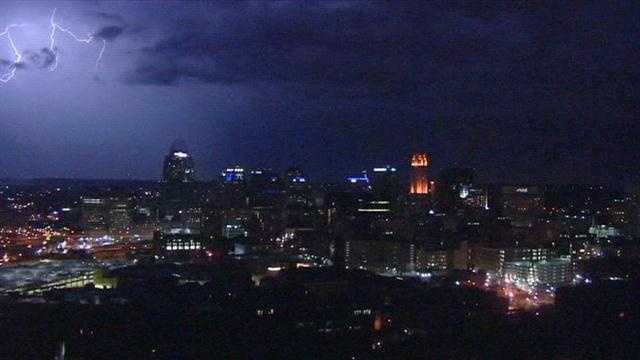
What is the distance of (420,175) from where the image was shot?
1593 inches

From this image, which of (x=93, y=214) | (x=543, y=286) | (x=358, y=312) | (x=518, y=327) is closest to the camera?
(x=518, y=327)

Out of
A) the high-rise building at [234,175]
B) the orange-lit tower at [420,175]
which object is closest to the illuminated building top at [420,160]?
the orange-lit tower at [420,175]

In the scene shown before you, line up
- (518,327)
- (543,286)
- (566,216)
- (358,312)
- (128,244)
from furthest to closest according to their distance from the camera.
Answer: (566,216) → (128,244) → (543,286) → (358,312) → (518,327)

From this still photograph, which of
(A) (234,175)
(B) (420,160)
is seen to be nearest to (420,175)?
(B) (420,160)

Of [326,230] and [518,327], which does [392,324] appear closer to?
[518,327]

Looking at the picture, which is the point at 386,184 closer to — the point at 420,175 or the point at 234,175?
the point at 420,175

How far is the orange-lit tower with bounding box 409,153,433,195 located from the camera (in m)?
40.1

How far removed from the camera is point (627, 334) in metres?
12.4

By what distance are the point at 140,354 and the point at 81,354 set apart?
2.64ft

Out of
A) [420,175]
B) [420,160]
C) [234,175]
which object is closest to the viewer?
[420,175]

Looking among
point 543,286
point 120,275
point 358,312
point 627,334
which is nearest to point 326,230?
point 543,286

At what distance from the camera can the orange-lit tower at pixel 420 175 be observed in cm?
4006

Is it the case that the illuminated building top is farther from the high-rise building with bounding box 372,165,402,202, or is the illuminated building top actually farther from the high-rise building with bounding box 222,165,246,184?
the high-rise building with bounding box 222,165,246,184

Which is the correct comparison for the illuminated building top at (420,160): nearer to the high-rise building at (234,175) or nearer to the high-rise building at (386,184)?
the high-rise building at (386,184)
